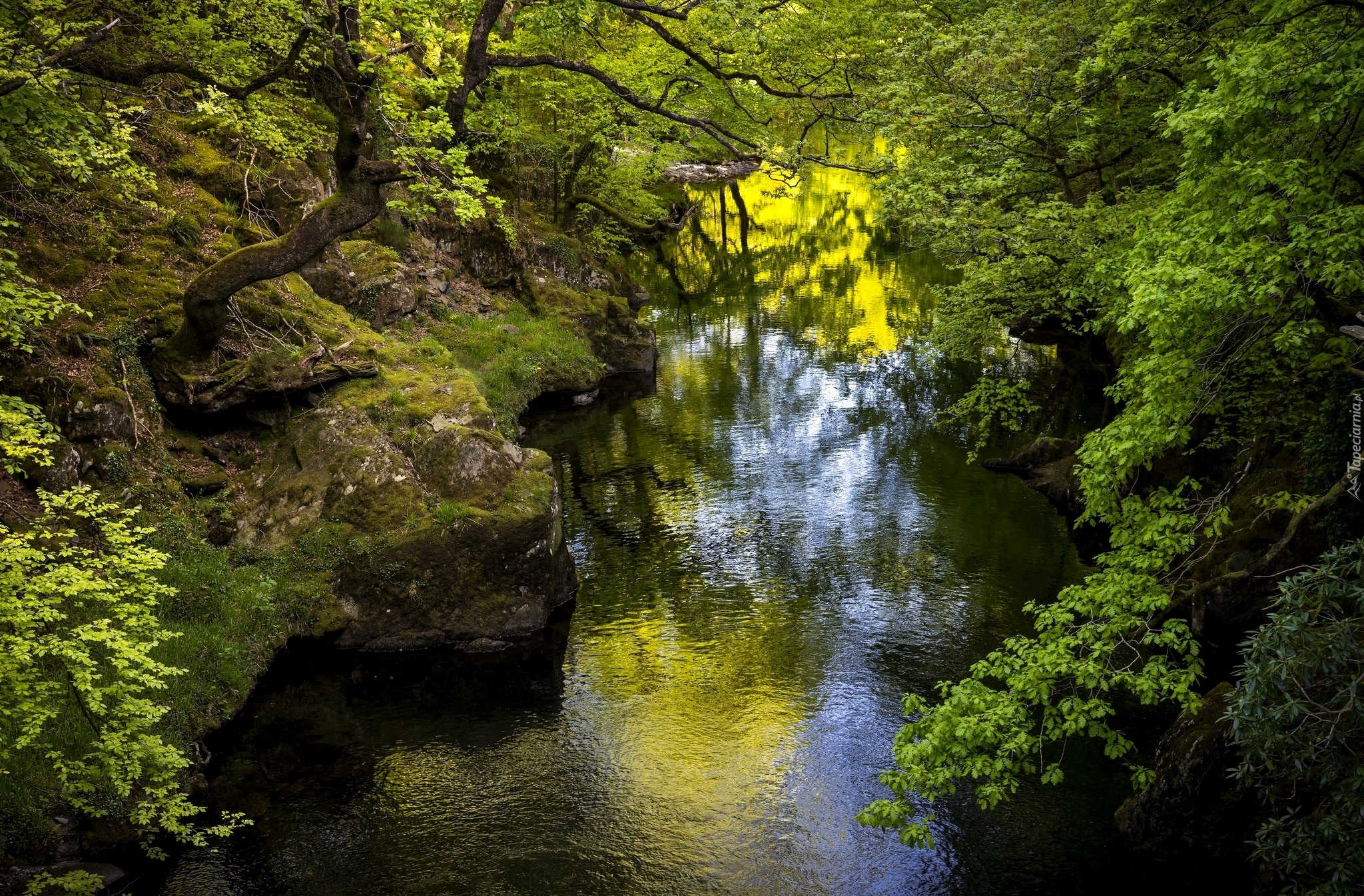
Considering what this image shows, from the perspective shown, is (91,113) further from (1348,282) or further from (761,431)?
(761,431)

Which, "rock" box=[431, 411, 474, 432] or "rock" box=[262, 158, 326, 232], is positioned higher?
"rock" box=[262, 158, 326, 232]

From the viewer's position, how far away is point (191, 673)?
1327 cm

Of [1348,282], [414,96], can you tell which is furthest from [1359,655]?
[414,96]

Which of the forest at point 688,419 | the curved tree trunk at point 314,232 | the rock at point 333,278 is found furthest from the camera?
the rock at point 333,278

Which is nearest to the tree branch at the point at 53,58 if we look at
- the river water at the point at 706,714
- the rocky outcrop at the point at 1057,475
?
the river water at the point at 706,714

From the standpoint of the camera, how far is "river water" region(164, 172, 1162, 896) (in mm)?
10922

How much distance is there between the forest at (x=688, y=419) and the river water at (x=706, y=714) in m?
0.37

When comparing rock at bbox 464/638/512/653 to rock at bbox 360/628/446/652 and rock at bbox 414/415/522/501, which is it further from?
rock at bbox 414/415/522/501

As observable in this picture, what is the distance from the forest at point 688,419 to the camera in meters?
8.79

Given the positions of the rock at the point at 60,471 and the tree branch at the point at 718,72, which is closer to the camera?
the rock at the point at 60,471

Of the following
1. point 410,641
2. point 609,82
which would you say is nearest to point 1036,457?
point 609,82

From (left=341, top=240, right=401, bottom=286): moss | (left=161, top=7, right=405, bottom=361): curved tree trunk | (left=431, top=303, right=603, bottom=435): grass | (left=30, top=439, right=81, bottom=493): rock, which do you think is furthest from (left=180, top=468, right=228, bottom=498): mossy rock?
(left=341, top=240, right=401, bottom=286): moss

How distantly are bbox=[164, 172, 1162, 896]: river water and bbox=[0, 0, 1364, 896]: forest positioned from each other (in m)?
0.37

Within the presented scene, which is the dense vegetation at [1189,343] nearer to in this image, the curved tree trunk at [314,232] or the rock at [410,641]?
the rock at [410,641]
